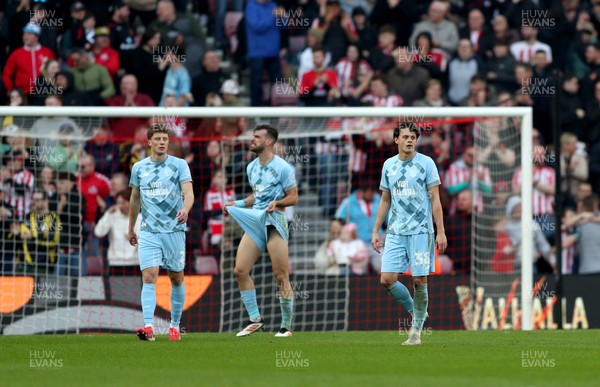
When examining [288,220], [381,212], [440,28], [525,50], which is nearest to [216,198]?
[288,220]

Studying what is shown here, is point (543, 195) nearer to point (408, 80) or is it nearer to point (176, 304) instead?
point (408, 80)

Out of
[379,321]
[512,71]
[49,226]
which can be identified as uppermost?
[512,71]

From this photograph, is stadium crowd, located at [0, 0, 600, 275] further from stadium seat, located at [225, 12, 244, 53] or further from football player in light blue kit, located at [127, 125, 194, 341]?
football player in light blue kit, located at [127, 125, 194, 341]

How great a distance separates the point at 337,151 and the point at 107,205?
382cm

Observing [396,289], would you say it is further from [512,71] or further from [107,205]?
[512,71]

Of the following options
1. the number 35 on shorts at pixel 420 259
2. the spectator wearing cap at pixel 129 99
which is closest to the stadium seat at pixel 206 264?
the spectator wearing cap at pixel 129 99

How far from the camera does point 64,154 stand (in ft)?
63.1

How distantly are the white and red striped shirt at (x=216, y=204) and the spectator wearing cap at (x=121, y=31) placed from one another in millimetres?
4220

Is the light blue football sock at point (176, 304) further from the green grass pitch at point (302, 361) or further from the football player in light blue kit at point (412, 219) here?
the football player in light blue kit at point (412, 219)

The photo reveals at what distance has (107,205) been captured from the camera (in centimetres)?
1905

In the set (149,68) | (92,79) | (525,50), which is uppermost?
(525,50)

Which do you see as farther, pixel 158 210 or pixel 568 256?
pixel 568 256

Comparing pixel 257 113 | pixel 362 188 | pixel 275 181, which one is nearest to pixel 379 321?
pixel 362 188

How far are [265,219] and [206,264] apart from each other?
Result: 15.7 feet
